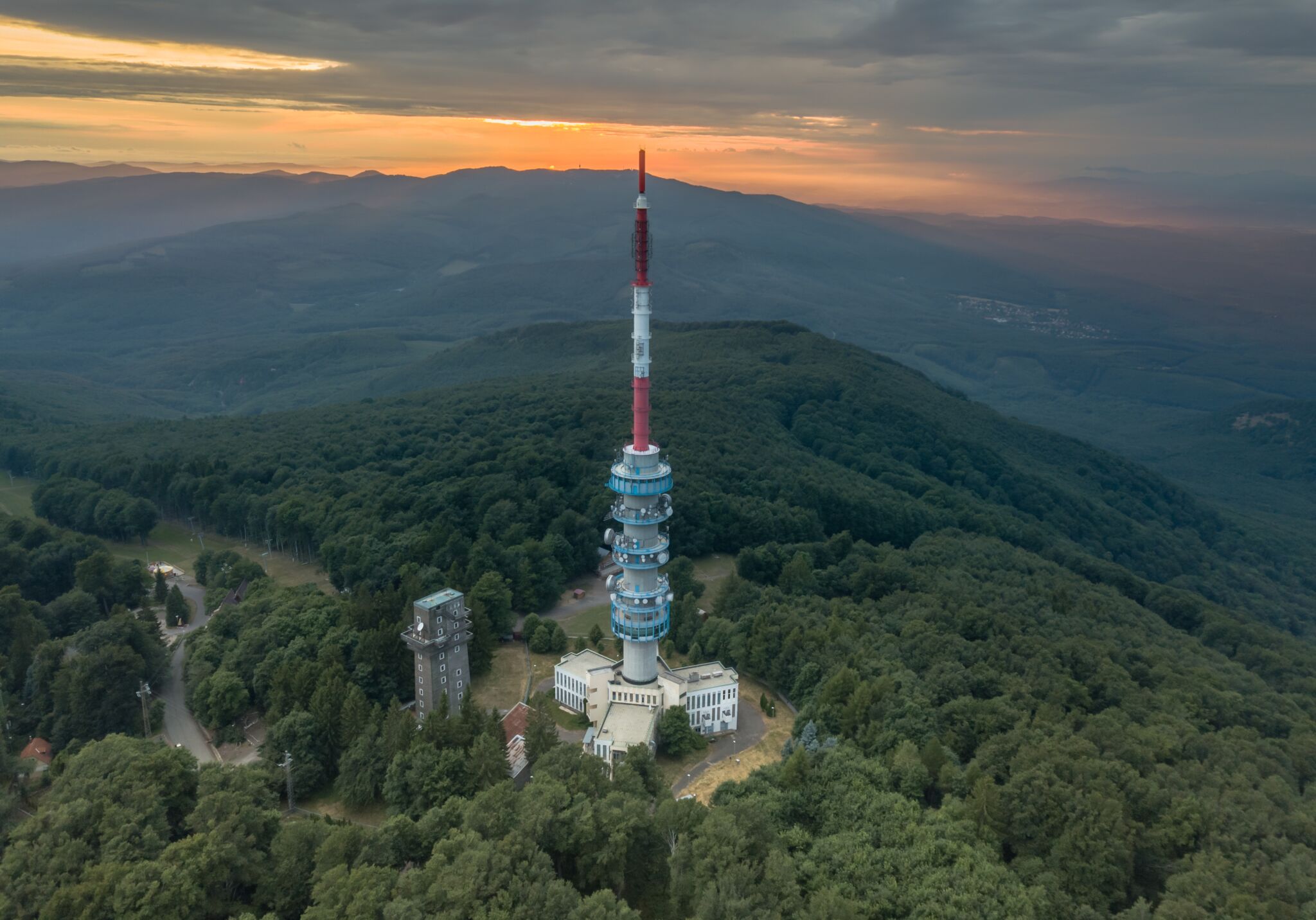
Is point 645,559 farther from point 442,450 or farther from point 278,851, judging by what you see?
point 442,450

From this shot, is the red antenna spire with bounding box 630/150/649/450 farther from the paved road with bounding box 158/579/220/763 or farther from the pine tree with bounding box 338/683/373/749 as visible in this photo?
the paved road with bounding box 158/579/220/763

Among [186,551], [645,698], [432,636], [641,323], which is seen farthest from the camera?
[186,551]

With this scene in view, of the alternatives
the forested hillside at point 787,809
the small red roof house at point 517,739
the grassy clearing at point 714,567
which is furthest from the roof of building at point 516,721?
the grassy clearing at point 714,567

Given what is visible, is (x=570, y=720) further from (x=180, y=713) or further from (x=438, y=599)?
(x=180, y=713)

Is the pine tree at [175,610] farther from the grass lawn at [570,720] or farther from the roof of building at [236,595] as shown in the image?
the grass lawn at [570,720]

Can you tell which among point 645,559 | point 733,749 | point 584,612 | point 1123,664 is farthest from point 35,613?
point 1123,664

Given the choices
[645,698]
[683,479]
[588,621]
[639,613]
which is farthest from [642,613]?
[683,479]

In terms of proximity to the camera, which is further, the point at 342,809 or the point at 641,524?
the point at 641,524
